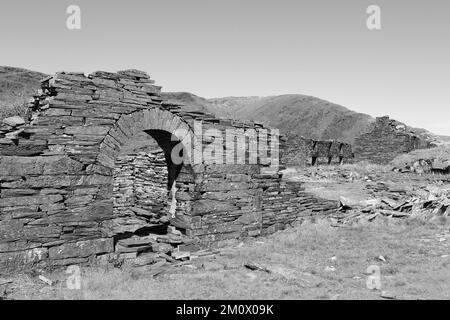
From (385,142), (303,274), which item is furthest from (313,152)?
(303,274)

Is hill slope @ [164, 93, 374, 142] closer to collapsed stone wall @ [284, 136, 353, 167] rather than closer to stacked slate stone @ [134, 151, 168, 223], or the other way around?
collapsed stone wall @ [284, 136, 353, 167]

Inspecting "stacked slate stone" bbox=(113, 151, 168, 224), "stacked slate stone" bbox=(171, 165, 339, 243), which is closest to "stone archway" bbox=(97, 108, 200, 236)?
"stacked slate stone" bbox=(171, 165, 339, 243)

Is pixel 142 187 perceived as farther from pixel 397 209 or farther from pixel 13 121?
pixel 397 209

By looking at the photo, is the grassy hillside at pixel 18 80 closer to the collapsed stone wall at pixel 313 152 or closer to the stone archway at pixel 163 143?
the collapsed stone wall at pixel 313 152

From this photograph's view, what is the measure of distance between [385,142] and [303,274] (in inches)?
807

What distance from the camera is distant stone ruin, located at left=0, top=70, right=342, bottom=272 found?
704cm

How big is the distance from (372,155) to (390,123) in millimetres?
2350

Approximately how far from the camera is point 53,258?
23.7 feet

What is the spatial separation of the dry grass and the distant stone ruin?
0.59 m

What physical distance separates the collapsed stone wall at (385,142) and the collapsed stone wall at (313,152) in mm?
1636

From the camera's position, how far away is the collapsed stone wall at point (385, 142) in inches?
973

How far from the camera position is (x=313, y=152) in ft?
85.6

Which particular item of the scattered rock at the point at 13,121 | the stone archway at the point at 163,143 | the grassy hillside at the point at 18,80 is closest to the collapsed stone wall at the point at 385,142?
the stone archway at the point at 163,143

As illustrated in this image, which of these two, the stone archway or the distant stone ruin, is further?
the stone archway
